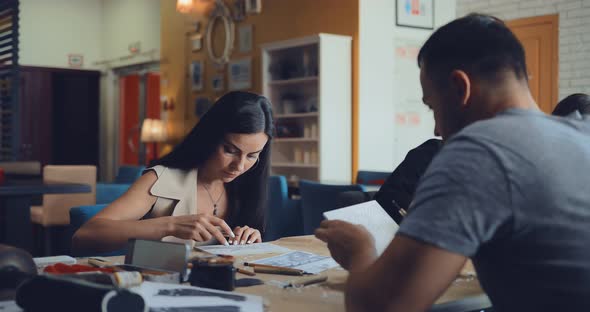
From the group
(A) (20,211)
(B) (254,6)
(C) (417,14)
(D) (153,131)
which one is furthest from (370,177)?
(D) (153,131)

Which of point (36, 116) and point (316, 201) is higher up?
point (36, 116)

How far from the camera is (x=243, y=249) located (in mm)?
2053

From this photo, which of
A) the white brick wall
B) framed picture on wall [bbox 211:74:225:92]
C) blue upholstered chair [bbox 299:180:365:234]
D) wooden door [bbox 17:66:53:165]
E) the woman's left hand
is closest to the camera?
the woman's left hand

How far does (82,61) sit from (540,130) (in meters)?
11.6

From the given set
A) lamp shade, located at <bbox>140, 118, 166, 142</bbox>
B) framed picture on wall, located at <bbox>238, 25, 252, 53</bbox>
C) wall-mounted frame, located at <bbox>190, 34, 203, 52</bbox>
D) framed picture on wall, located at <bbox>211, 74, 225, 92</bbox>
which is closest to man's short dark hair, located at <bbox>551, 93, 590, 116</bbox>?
framed picture on wall, located at <bbox>238, 25, 252, 53</bbox>

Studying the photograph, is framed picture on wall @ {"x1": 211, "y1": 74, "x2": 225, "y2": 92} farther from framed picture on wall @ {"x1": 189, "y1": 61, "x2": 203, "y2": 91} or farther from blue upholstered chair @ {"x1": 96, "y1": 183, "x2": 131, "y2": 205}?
blue upholstered chair @ {"x1": 96, "y1": 183, "x2": 131, "y2": 205}

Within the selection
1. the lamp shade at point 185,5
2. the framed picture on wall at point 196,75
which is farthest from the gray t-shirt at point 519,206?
the framed picture on wall at point 196,75

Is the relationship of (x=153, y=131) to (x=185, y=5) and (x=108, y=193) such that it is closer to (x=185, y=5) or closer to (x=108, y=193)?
(x=185, y=5)

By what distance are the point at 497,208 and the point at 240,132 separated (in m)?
1.34

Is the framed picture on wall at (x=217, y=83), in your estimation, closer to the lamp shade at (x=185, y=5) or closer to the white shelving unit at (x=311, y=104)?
the lamp shade at (x=185, y=5)

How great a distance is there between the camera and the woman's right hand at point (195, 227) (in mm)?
1894

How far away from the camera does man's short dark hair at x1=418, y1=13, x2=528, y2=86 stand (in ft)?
3.73

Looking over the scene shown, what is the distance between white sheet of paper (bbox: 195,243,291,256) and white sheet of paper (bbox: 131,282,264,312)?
1.95 feet

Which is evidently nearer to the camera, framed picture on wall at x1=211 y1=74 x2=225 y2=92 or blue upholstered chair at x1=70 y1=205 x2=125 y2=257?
blue upholstered chair at x1=70 y1=205 x2=125 y2=257
